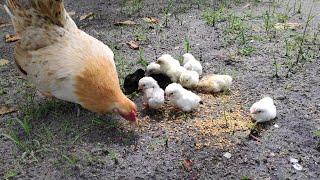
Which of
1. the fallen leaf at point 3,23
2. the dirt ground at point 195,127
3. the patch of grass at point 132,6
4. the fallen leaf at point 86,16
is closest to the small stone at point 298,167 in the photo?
the dirt ground at point 195,127

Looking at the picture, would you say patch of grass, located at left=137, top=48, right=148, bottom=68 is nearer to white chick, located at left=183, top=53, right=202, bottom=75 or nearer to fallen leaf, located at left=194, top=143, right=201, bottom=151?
white chick, located at left=183, top=53, right=202, bottom=75

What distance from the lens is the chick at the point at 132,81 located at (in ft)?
11.8

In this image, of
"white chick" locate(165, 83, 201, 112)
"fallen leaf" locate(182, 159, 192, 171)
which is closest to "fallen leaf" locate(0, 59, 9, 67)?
"white chick" locate(165, 83, 201, 112)

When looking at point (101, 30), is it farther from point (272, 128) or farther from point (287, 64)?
point (272, 128)

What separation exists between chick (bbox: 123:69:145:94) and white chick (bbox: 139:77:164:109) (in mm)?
176

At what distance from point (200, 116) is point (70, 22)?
129 cm

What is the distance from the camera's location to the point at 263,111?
318 cm

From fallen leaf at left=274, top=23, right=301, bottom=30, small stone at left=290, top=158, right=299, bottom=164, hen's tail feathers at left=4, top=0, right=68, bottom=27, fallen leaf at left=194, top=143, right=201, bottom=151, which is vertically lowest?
small stone at left=290, top=158, right=299, bottom=164

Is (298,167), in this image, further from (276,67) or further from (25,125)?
(25,125)

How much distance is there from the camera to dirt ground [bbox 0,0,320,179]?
2908mm

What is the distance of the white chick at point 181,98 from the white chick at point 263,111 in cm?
44

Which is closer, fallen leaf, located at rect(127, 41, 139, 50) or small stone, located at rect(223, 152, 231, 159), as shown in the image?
small stone, located at rect(223, 152, 231, 159)

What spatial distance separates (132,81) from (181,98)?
1.71 feet

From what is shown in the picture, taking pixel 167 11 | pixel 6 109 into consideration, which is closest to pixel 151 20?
pixel 167 11
